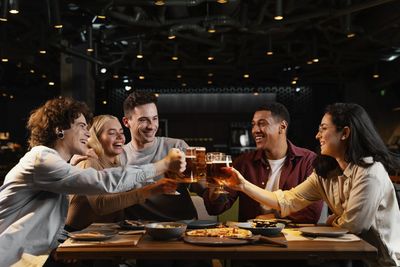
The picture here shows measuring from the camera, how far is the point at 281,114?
4066 mm

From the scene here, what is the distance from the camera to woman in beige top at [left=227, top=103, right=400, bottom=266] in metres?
2.91

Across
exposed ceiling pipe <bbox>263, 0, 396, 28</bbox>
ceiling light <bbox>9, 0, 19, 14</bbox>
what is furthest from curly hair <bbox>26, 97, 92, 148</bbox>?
exposed ceiling pipe <bbox>263, 0, 396, 28</bbox>

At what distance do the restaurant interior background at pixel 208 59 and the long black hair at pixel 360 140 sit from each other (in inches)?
143

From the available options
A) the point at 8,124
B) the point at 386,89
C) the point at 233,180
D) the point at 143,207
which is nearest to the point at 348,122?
the point at 233,180

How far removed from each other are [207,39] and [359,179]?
23.7ft

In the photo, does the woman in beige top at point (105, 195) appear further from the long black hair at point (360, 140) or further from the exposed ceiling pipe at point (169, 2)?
the exposed ceiling pipe at point (169, 2)

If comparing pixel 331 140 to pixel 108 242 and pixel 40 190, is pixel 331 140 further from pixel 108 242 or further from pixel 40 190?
pixel 40 190

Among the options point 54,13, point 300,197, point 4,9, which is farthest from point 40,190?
point 54,13

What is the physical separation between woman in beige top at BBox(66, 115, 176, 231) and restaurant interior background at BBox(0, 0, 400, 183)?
2.66 m

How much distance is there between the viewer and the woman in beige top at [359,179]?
291 cm

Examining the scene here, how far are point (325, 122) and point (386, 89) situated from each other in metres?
13.9

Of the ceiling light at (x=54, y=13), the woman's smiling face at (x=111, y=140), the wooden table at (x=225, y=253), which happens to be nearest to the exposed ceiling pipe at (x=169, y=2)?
the ceiling light at (x=54, y=13)

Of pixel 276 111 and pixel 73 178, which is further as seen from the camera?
pixel 276 111

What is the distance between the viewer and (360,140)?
3.07 metres
